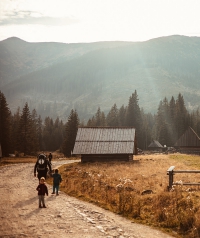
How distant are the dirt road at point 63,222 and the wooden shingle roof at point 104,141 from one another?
28.8 metres

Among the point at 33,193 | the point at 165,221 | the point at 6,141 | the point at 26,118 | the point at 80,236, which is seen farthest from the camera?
the point at 26,118

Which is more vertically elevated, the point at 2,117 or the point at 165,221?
the point at 2,117

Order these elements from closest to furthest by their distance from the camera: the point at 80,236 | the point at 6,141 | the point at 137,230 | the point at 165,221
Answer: the point at 80,236 < the point at 137,230 < the point at 165,221 < the point at 6,141

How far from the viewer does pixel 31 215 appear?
12.8 meters

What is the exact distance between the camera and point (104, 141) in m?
46.4

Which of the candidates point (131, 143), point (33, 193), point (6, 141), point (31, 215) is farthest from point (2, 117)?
point (31, 215)

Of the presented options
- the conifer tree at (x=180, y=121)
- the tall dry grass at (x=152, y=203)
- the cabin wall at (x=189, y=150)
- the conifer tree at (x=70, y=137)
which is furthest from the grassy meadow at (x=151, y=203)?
the conifer tree at (x=180, y=121)

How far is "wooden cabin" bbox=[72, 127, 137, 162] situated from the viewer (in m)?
44.8

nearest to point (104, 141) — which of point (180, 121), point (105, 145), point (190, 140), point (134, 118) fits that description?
point (105, 145)

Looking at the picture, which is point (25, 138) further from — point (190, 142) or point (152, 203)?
point (152, 203)

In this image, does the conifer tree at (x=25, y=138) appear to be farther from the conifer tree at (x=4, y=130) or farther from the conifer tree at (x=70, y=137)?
the conifer tree at (x=70, y=137)

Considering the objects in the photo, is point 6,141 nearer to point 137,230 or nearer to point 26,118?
point 26,118

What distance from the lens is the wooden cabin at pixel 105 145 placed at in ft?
147

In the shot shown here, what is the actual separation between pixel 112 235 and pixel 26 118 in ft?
225
